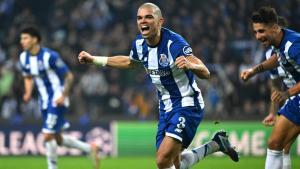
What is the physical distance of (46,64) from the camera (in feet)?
39.7

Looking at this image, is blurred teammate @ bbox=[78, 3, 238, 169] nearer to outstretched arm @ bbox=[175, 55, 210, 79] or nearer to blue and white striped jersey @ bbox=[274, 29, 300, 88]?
outstretched arm @ bbox=[175, 55, 210, 79]

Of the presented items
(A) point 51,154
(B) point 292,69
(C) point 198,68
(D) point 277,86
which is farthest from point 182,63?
(A) point 51,154

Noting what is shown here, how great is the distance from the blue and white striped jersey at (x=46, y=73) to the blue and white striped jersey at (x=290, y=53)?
490cm

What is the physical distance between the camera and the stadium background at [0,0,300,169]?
16875mm

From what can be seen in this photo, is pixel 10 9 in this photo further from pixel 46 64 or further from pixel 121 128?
pixel 46 64

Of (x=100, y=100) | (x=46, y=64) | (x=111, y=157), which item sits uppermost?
(x=46, y=64)

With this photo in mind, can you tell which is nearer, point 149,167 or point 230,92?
point 149,167

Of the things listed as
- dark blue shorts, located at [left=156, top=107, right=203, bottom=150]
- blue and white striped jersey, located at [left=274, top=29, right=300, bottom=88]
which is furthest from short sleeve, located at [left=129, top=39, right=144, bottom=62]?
blue and white striped jersey, located at [left=274, top=29, right=300, bottom=88]

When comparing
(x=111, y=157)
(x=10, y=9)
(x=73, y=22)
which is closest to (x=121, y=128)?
(x=111, y=157)

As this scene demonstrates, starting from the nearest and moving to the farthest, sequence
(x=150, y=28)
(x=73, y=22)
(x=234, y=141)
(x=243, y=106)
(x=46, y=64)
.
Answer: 1. (x=150, y=28)
2. (x=46, y=64)
3. (x=234, y=141)
4. (x=243, y=106)
5. (x=73, y=22)

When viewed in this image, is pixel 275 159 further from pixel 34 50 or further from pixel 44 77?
pixel 34 50

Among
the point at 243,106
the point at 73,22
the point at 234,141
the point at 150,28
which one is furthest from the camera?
the point at 73,22

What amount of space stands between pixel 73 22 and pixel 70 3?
0.84 meters

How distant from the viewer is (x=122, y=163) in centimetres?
1473
